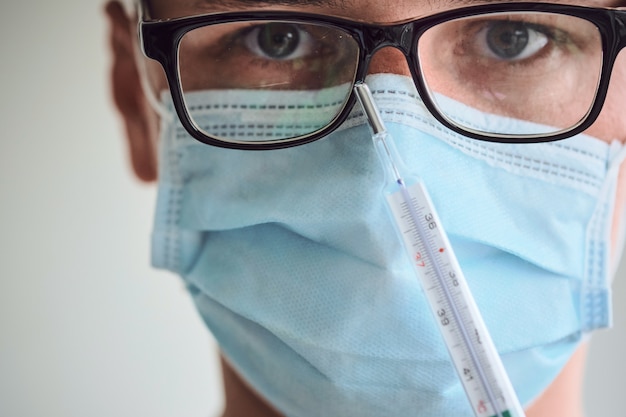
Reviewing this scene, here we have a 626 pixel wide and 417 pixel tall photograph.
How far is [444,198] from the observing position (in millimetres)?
759

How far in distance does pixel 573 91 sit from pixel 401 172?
23cm

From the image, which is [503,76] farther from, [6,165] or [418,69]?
[6,165]

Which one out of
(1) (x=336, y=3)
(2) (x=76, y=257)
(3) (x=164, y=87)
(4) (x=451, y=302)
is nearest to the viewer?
(4) (x=451, y=302)

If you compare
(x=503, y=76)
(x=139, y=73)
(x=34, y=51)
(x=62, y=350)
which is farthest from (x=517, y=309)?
(x=34, y=51)

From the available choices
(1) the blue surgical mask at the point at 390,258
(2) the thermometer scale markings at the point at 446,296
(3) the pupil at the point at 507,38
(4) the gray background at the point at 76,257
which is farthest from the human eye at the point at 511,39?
(4) the gray background at the point at 76,257

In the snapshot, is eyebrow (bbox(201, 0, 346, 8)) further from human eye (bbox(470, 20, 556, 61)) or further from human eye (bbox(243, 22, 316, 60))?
human eye (bbox(470, 20, 556, 61))

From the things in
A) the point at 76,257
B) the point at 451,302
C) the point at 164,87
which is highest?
the point at 164,87

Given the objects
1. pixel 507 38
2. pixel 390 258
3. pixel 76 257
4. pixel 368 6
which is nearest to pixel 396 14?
pixel 368 6

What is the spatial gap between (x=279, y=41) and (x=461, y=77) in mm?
204

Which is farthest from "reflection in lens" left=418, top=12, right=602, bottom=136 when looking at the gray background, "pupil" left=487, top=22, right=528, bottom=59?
the gray background

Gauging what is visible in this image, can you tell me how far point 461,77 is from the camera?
80 centimetres

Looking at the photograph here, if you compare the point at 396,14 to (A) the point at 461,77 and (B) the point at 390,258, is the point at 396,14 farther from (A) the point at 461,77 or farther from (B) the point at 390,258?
(B) the point at 390,258

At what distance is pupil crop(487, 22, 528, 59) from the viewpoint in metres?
0.81

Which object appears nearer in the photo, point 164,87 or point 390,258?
point 390,258
